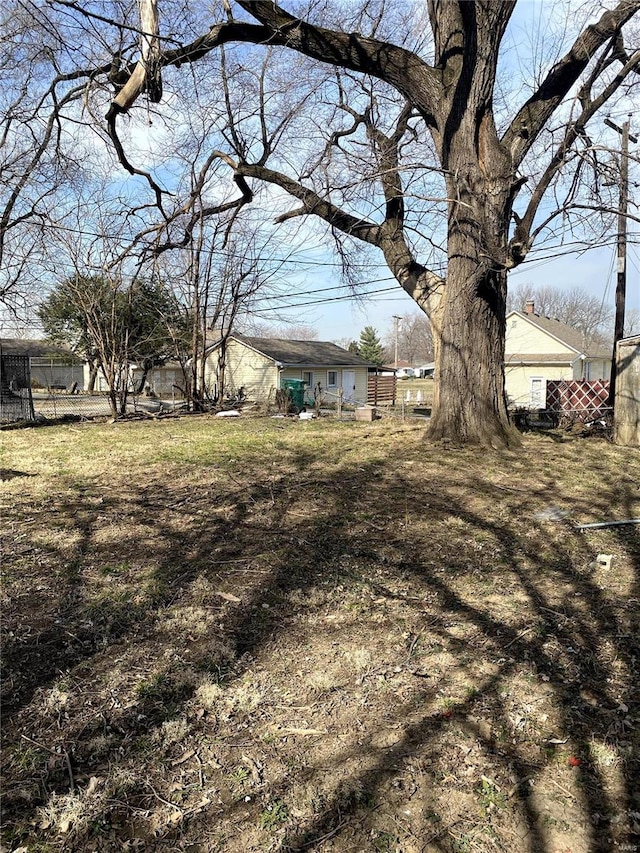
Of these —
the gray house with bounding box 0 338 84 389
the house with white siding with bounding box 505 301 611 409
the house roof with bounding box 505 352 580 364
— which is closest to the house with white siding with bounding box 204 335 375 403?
the house roof with bounding box 505 352 580 364

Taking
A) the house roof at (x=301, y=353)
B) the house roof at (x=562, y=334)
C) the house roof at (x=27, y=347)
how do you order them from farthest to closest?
the house roof at (x=27, y=347) < the house roof at (x=562, y=334) < the house roof at (x=301, y=353)

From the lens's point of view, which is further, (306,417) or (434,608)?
(306,417)

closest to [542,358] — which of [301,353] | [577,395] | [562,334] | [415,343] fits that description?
[562,334]

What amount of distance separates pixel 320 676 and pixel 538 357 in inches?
1069

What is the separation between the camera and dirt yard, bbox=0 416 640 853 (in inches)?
63.1

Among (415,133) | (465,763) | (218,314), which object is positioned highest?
(415,133)

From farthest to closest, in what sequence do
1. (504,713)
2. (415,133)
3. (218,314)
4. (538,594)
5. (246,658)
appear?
1. (218,314)
2. (415,133)
3. (538,594)
4. (246,658)
5. (504,713)

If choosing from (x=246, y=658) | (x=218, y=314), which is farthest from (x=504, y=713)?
(x=218, y=314)

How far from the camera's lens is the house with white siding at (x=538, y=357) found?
→ 85.4ft

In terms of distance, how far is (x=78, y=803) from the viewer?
1632 millimetres

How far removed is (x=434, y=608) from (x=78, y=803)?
1.99 m

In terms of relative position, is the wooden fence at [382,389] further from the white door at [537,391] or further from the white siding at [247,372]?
the white door at [537,391]

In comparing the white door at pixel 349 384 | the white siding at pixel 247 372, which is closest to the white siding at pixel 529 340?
Result: the white door at pixel 349 384

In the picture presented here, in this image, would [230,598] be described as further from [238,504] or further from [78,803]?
[238,504]
